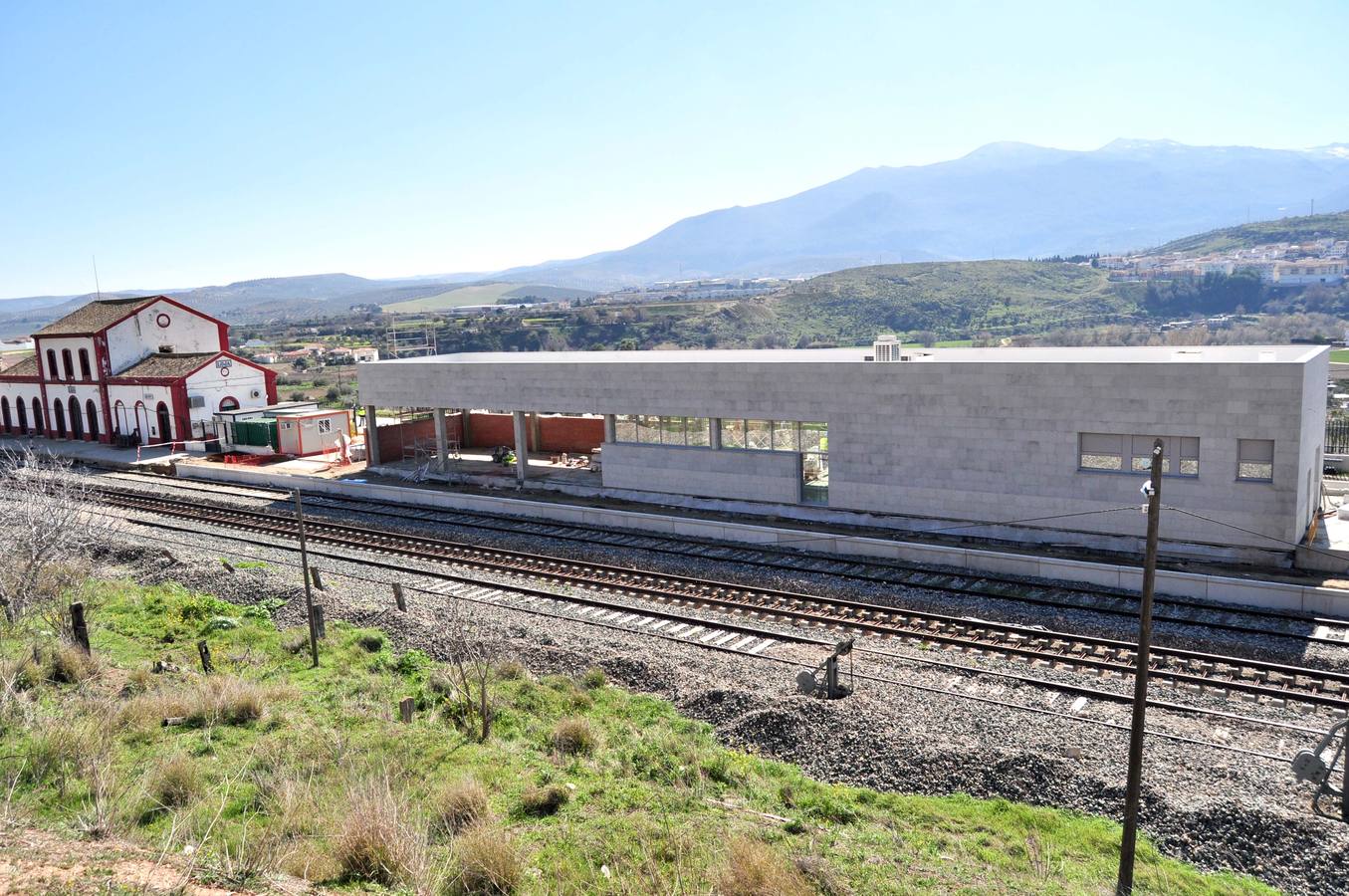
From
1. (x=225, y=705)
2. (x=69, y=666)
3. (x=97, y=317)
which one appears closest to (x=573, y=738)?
(x=225, y=705)

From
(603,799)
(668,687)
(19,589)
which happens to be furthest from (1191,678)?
(19,589)

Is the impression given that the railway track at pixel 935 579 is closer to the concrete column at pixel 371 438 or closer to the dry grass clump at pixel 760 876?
the concrete column at pixel 371 438

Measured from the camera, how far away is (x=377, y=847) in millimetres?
8891

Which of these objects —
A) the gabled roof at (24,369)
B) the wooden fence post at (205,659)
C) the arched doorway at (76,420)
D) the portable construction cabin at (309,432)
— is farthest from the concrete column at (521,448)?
the gabled roof at (24,369)

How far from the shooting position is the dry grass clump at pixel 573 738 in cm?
1282

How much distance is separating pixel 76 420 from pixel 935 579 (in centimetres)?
5126

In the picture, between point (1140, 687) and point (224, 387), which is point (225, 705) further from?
point (224, 387)

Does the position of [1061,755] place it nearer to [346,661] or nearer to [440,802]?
[440,802]

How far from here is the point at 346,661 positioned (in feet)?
55.3

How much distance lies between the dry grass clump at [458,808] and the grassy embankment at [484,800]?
25mm

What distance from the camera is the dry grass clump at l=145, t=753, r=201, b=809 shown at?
34.4ft

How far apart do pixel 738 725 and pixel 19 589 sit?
14588 mm

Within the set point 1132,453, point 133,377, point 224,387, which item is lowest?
point 1132,453

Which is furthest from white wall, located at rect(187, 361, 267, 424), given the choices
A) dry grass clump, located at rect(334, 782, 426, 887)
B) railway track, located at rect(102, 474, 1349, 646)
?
dry grass clump, located at rect(334, 782, 426, 887)
